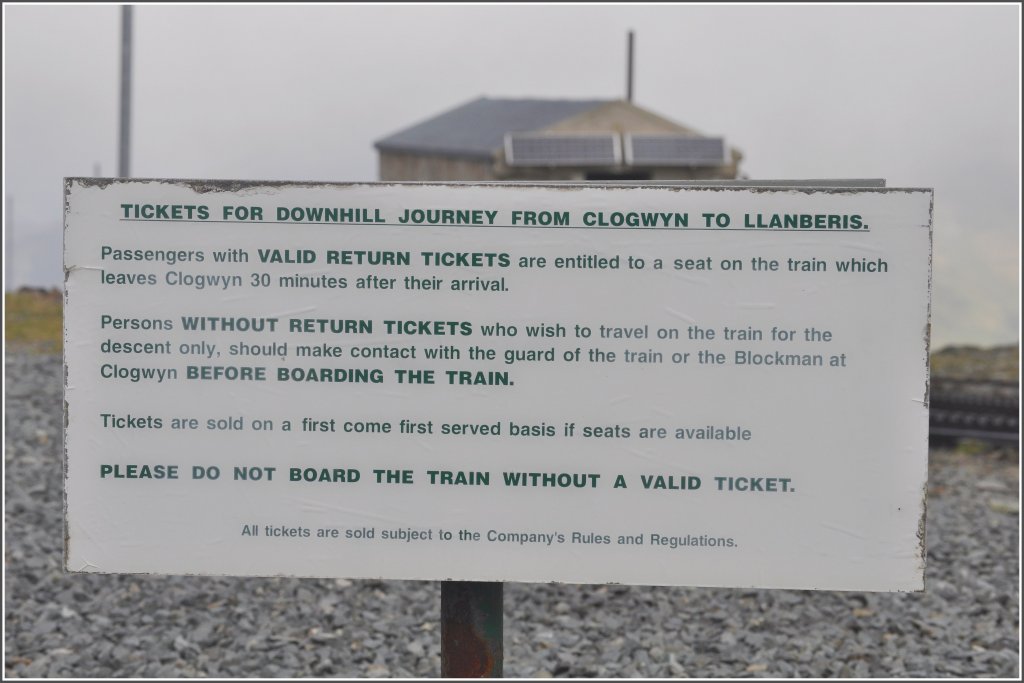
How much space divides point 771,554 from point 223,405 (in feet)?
6.65

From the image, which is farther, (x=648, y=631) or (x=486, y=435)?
(x=648, y=631)

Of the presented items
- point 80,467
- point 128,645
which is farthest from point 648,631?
point 80,467

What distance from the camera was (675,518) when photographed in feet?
12.9

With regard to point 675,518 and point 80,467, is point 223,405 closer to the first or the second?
point 80,467

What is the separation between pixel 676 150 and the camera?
24328 mm

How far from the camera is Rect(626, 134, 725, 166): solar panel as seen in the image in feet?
78.7

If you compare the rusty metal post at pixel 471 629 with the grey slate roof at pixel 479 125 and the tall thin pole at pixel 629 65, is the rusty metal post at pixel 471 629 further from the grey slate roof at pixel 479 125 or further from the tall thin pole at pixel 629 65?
the tall thin pole at pixel 629 65

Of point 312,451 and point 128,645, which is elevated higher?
point 312,451

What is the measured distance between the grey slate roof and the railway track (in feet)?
36.1

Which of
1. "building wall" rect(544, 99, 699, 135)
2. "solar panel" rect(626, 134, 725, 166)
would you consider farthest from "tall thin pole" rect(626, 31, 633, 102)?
"solar panel" rect(626, 134, 725, 166)

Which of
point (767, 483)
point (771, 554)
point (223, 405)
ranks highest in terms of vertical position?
point (223, 405)

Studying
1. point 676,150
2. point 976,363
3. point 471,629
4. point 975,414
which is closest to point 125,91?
point 676,150

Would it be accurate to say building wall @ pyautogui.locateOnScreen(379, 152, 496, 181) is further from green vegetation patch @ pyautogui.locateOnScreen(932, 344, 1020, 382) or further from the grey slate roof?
green vegetation patch @ pyautogui.locateOnScreen(932, 344, 1020, 382)

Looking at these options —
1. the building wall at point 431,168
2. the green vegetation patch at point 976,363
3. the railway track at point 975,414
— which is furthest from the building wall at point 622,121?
the railway track at point 975,414
